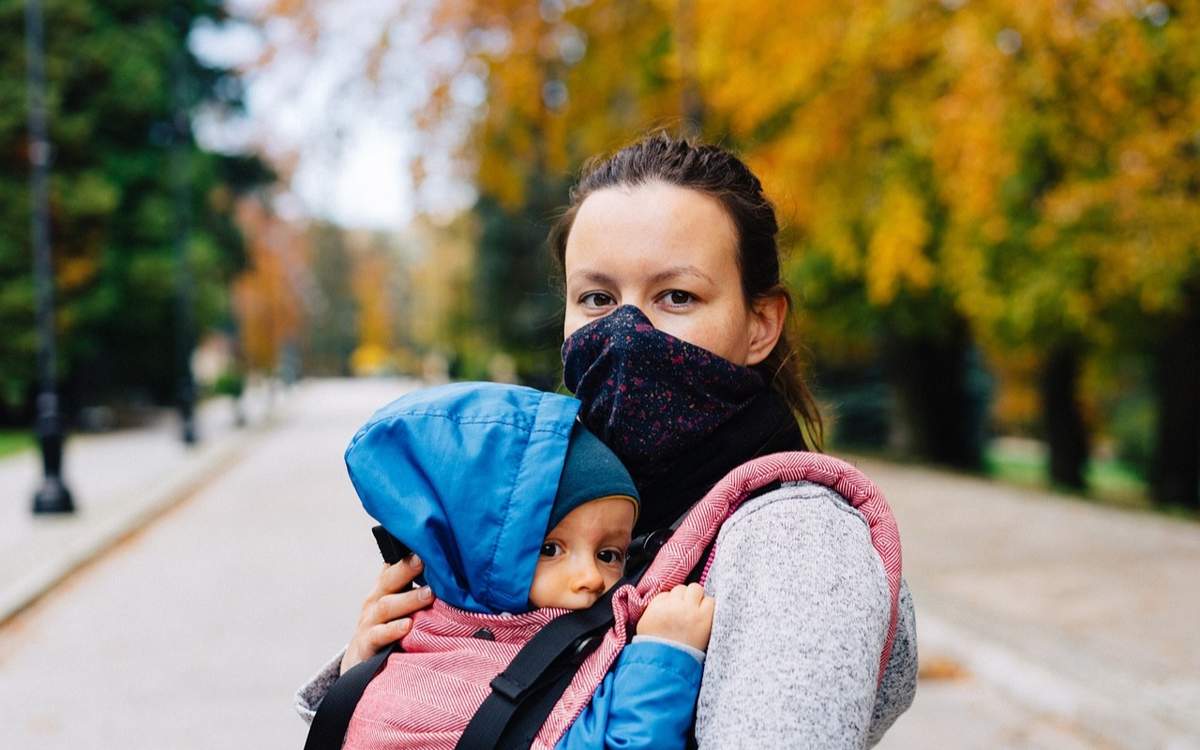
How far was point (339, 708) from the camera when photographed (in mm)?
1668

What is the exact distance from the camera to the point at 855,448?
95.2 ft

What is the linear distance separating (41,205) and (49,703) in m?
9.30

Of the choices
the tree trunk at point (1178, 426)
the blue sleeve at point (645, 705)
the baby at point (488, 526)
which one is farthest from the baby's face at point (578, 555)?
the tree trunk at point (1178, 426)

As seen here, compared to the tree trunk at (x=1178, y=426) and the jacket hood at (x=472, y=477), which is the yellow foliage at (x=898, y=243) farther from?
the jacket hood at (x=472, y=477)

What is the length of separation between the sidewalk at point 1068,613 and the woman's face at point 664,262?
1014mm

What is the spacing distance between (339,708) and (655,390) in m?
0.63

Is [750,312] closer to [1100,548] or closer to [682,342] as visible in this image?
[682,342]

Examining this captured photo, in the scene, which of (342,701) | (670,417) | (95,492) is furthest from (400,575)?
(95,492)

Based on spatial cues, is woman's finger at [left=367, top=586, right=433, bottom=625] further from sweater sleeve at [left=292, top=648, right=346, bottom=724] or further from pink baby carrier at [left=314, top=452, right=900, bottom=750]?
sweater sleeve at [left=292, top=648, right=346, bottom=724]

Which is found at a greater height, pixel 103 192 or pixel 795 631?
pixel 795 631

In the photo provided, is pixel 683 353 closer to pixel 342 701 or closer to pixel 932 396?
pixel 342 701

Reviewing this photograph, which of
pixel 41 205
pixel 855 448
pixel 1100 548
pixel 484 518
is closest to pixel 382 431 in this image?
pixel 484 518

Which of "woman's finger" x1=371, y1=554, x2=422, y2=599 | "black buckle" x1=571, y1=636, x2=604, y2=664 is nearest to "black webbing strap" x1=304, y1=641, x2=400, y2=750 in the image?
"woman's finger" x1=371, y1=554, x2=422, y2=599

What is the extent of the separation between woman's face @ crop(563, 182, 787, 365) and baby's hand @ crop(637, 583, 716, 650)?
1.39 feet
